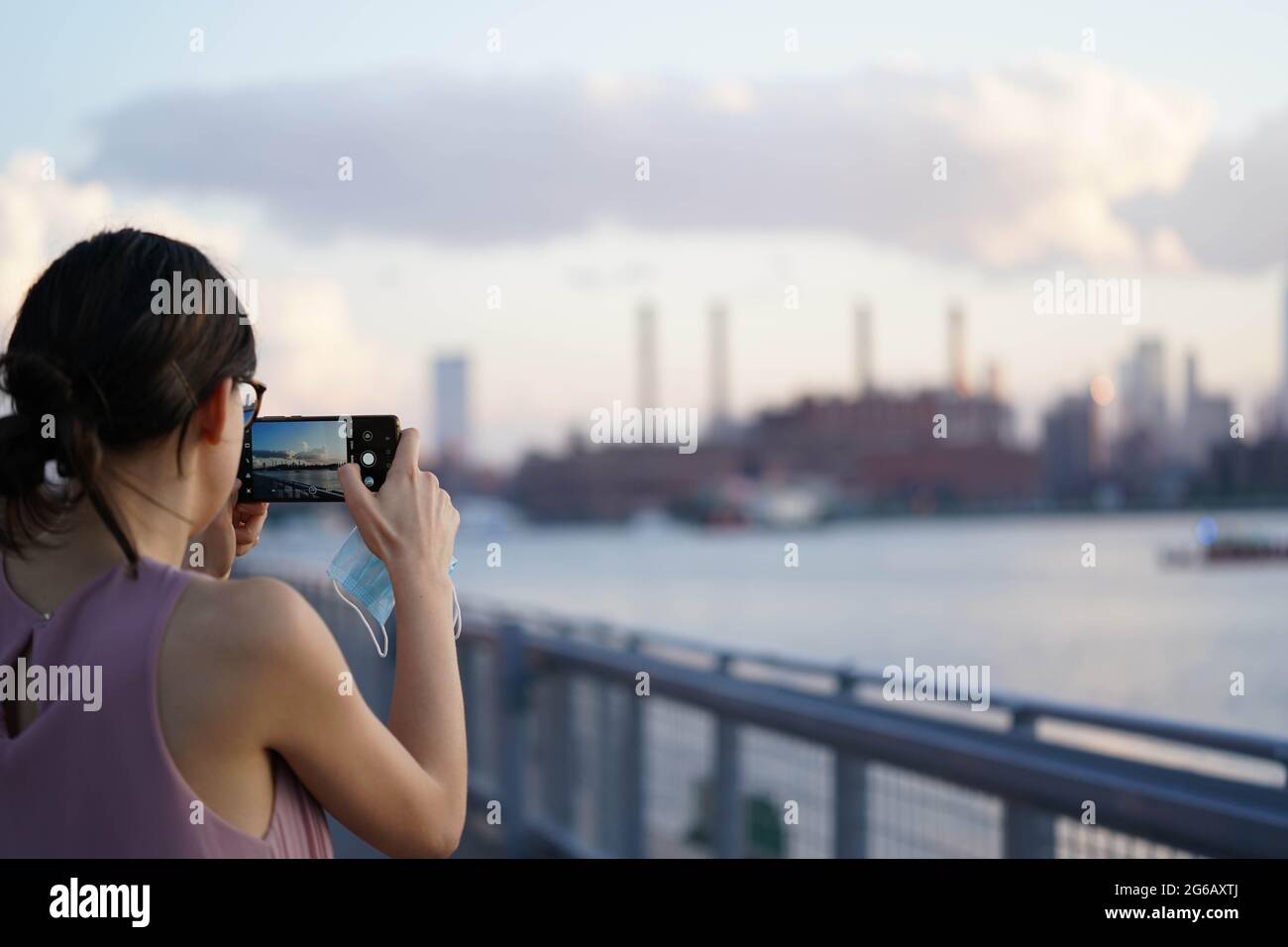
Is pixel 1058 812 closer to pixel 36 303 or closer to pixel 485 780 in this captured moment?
pixel 36 303

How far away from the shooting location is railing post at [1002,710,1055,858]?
3271 mm

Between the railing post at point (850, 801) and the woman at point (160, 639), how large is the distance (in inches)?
111

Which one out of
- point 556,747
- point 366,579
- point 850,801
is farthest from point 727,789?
point 366,579

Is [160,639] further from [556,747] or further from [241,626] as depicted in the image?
[556,747]

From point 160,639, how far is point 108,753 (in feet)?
0.38

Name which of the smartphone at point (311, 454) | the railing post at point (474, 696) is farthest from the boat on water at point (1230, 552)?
the smartphone at point (311, 454)

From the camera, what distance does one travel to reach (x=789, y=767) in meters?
4.60

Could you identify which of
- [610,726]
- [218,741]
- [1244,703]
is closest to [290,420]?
[218,741]

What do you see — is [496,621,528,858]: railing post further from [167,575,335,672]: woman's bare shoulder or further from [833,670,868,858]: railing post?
[167,575,335,672]: woman's bare shoulder

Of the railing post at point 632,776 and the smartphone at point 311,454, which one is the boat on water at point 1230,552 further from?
the smartphone at point 311,454

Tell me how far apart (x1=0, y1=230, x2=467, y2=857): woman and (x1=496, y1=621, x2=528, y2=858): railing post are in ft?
18.9

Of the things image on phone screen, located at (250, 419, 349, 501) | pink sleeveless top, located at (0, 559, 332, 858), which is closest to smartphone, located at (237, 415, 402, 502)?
image on phone screen, located at (250, 419, 349, 501)
